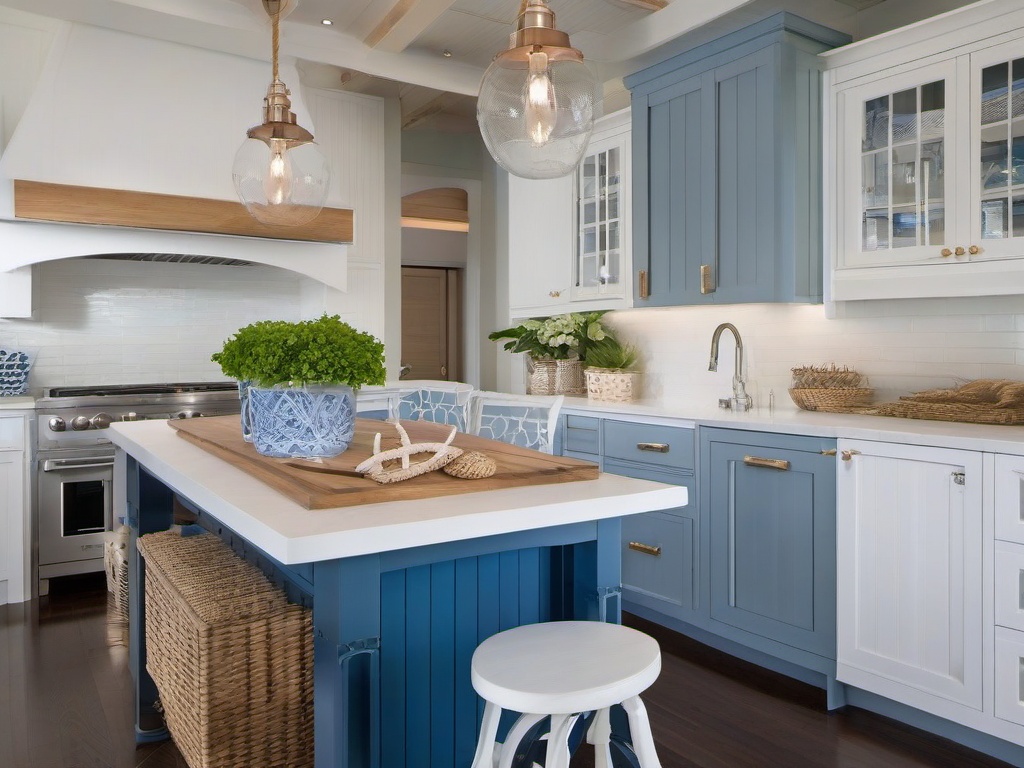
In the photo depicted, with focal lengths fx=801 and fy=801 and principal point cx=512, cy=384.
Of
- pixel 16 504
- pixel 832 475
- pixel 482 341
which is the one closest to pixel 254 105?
pixel 16 504

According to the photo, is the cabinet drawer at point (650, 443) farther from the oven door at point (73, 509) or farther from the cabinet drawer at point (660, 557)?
the oven door at point (73, 509)

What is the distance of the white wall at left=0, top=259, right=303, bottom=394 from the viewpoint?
4.35 meters

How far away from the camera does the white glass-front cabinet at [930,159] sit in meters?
2.62

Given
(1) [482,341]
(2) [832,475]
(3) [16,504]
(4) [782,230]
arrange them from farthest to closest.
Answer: (1) [482,341] → (3) [16,504] → (4) [782,230] → (2) [832,475]

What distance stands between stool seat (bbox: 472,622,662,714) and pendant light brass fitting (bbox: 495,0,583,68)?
1.07m

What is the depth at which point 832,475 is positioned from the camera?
8.80ft

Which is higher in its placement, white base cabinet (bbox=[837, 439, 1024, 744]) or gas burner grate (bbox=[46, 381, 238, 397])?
gas burner grate (bbox=[46, 381, 238, 397])

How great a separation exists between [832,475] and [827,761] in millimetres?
881

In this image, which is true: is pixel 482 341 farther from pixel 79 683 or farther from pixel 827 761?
pixel 827 761

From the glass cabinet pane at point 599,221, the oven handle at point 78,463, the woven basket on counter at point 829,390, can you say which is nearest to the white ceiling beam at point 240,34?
the glass cabinet pane at point 599,221

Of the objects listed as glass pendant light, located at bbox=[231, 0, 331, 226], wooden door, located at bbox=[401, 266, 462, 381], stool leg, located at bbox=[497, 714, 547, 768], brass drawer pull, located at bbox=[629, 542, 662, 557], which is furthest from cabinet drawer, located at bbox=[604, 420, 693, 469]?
wooden door, located at bbox=[401, 266, 462, 381]

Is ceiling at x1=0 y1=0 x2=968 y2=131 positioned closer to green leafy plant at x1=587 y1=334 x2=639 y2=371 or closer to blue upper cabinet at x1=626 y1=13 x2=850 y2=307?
blue upper cabinet at x1=626 y1=13 x2=850 y2=307

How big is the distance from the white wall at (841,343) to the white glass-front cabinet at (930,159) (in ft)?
0.74

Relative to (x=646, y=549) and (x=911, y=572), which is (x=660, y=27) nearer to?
(x=646, y=549)
